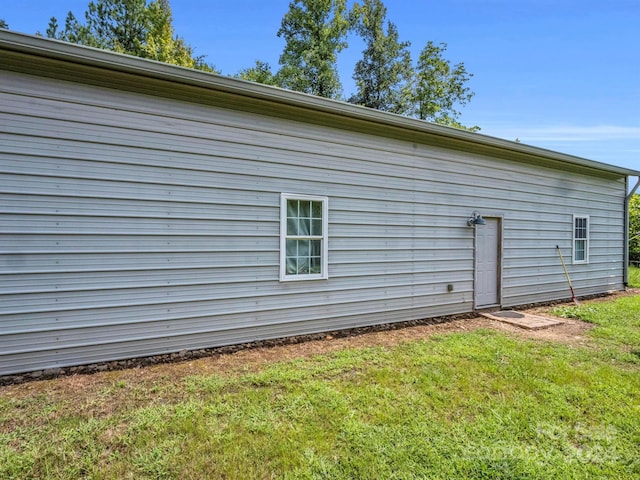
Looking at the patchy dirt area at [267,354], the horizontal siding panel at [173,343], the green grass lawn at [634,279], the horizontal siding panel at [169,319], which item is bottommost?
the patchy dirt area at [267,354]

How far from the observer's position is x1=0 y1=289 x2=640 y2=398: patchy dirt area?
10.7 ft

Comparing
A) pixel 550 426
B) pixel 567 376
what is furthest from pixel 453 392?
pixel 567 376

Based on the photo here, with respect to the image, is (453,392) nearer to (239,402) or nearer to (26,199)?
(239,402)

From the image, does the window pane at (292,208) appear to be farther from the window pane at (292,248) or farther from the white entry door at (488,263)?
the white entry door at (488,263)

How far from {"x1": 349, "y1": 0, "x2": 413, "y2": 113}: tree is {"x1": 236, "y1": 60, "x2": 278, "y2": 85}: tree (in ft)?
15.7

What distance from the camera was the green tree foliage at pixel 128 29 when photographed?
1630 cm

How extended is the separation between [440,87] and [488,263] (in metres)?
16.0

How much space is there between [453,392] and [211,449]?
2142 millimetres

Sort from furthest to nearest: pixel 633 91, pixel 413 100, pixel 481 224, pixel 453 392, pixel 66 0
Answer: pixel 413 100, pixel 66 0, pixel 633 91, pixel 481 224, pixel 453 392

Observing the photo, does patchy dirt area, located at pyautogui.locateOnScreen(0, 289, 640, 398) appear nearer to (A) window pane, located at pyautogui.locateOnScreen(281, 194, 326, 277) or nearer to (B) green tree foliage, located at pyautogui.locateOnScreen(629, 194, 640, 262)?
(A) window pane, located at pyautogui.locateOnScreen(281, 194, 326, 277)

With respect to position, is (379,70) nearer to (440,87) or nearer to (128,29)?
(440,87)

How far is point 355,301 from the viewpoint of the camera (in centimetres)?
530

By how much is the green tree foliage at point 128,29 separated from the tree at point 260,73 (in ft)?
10.4

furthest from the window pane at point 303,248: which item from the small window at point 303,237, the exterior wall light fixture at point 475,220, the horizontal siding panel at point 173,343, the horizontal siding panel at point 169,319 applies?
the exterior wall light fixture at point 475,220
